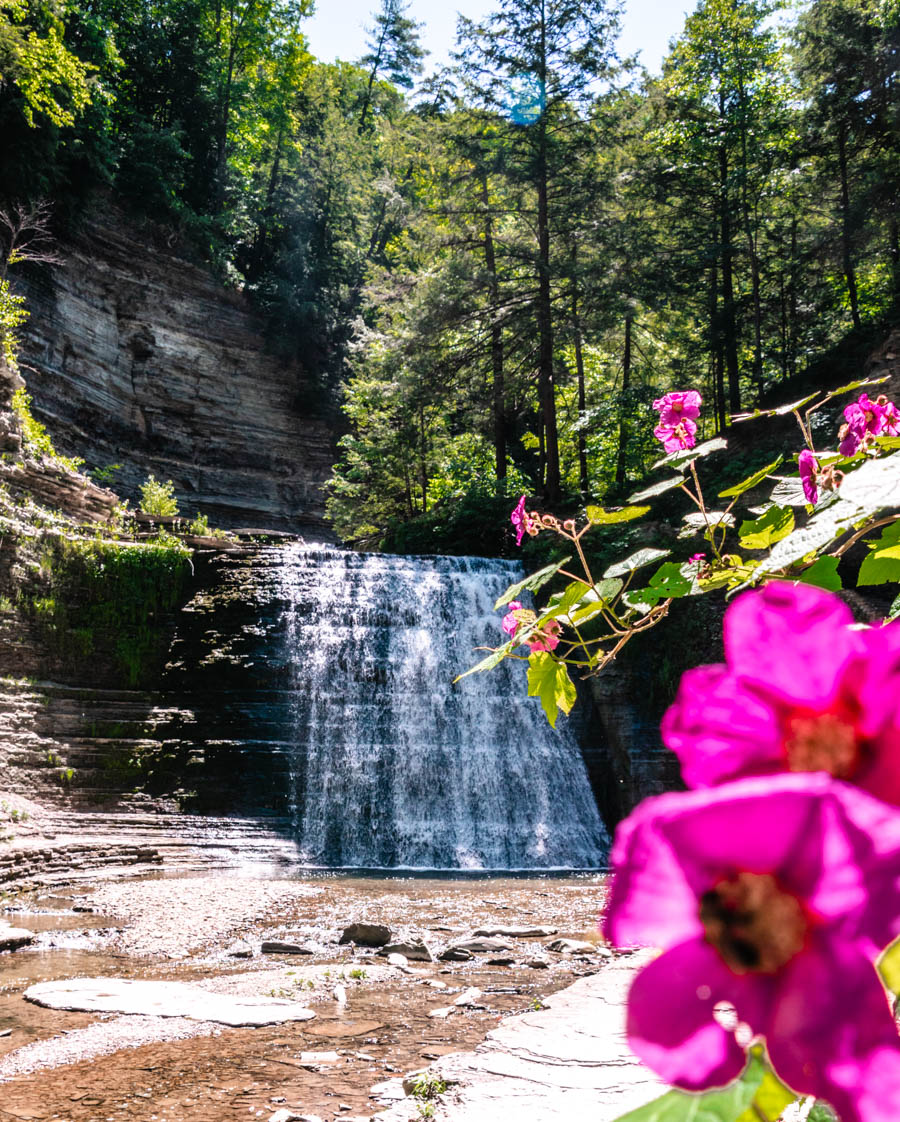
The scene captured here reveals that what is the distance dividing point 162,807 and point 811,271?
17.7 m

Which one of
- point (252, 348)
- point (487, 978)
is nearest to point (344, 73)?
point (252, 348)

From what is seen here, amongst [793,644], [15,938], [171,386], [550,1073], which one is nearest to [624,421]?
[171,386]

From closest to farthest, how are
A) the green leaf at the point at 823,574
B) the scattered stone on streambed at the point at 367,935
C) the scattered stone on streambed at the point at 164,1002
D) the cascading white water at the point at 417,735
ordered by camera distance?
the green leaf at the point at 823,574 → the scattered stone on streambed at the point at 164,1002 → the scattered stone on streambed at the point at 367,935 → the cascading white water at the point at 417,735

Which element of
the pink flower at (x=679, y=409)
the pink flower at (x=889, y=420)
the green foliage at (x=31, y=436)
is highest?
the green foliage at (x=31, y=436)

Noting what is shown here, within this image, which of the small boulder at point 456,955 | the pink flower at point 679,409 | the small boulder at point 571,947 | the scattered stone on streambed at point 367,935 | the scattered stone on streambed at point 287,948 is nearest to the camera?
the pink flower at point 679,409

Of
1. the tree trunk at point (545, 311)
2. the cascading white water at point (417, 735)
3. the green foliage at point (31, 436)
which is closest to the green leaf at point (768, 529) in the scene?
the cascading white water at point (417, 735)

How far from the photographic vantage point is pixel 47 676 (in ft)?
34.6

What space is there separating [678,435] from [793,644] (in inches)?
62.7

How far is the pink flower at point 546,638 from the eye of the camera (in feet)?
4.53

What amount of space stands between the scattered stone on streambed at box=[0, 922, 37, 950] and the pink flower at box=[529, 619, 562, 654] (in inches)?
213

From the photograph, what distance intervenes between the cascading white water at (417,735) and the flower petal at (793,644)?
10257 millimetres

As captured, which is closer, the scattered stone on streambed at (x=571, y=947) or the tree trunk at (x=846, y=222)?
the scattered stone on streambed at (x=571, y=947)

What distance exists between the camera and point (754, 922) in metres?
0.29

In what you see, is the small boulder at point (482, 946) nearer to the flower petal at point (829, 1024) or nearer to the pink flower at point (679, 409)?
the pink flower at point (679, 409)
